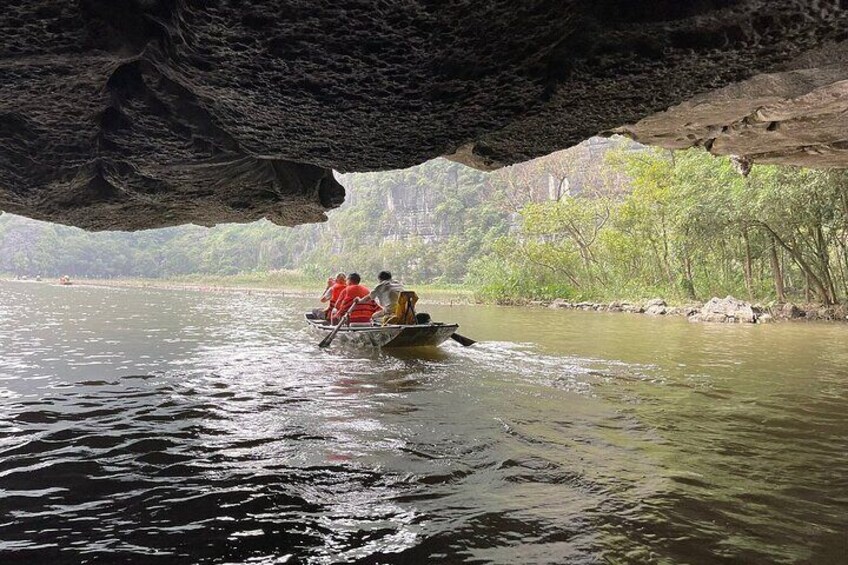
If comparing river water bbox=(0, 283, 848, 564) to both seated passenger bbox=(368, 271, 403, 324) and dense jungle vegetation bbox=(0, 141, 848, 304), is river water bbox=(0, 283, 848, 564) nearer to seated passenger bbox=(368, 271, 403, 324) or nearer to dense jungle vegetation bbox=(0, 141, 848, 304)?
seated passenger bbox=(368, 271, 403, 324)

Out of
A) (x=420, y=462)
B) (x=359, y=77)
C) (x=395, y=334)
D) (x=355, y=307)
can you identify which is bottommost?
(x=420, y=462)

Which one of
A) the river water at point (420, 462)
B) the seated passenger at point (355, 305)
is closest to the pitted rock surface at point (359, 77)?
the river water at point (420, 462)

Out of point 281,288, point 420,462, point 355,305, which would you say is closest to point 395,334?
point 355,305

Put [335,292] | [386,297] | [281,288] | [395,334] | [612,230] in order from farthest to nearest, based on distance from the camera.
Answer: [281,288]
[612,230]
[335,292]
[386,297]
[395,334]

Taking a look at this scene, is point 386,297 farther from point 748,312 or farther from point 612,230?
point 612,230

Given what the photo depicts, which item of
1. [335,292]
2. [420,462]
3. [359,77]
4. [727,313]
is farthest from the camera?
[727,313]

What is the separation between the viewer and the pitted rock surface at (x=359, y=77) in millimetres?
2287

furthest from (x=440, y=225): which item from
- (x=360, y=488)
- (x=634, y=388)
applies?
(x=360, y=488)

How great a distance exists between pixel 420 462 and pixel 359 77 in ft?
8.79

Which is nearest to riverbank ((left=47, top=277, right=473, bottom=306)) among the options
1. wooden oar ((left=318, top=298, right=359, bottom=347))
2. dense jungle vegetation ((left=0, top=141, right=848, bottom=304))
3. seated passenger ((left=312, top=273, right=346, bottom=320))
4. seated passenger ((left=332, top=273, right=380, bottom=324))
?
dense jungle vegetation ((left=0, top=141, right=848, bottom=304))

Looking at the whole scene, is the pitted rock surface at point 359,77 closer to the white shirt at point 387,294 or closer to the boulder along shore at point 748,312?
the white shirt at point 387,294

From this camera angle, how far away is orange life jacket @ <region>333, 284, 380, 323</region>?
419 inches

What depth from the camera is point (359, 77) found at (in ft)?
8.60

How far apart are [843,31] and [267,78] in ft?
8.63
